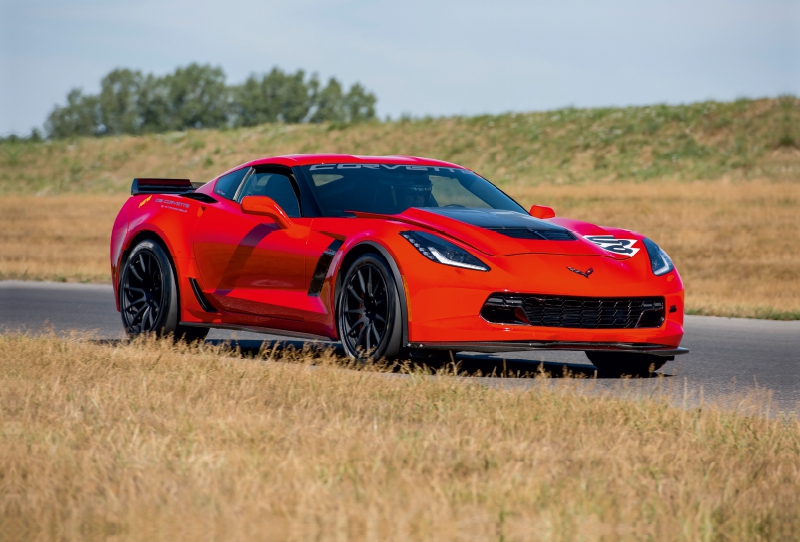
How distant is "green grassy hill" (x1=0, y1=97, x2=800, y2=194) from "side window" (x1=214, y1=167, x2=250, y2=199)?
98.1 ft

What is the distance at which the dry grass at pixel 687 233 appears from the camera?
19266 millimetres

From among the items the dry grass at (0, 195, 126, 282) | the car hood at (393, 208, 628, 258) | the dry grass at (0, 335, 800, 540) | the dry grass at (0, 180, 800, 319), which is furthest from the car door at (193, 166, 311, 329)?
the dry grass at (0, 195, 126, 282)

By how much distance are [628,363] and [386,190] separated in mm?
2009

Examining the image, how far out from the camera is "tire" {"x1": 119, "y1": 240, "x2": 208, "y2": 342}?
8.50m

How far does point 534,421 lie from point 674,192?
2722cm

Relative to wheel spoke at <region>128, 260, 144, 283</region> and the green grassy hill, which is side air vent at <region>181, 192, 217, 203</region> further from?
the green grassy hill

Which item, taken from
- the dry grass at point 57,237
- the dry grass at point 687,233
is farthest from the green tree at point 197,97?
the dry grass at point 687,233

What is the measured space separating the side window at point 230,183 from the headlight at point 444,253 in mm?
2025

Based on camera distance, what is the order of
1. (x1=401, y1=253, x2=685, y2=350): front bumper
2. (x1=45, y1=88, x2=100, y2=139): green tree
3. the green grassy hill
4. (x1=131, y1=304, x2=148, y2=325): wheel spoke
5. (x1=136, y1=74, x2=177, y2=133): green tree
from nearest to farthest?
1. (x1=401, y1=253, x2=685, y2=350): front bumper
2. (x1=131, y1=304, x2=148, y2=325): wheel spoke
3. the green grassy hill
4. (x1=136, y1=74, x2=177, y2=133): green tree
5. (x1=45, y1=88, x2=100, y2=139): green tree

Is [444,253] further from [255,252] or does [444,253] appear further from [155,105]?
[155,105]

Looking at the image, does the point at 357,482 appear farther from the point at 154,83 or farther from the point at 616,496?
the point at 154,83

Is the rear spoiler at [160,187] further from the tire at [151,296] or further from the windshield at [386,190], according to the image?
the windshield at [386,190]

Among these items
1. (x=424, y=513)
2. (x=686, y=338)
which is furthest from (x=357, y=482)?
(x=686, y=338)

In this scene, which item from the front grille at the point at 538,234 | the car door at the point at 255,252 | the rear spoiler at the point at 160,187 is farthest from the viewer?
the rear spoiler at the point at 160,187
